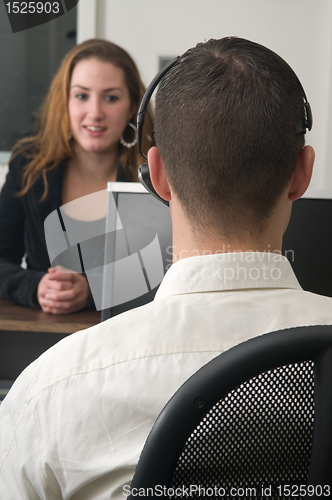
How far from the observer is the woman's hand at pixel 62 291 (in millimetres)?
1247

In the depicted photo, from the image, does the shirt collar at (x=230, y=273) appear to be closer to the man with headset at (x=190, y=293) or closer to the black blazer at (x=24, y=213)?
the man with headset at (x=190, y=293)

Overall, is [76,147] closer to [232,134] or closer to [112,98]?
[112,98]

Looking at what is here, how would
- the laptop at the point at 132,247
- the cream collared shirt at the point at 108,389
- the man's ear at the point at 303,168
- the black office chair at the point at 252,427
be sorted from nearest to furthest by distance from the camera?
1. the black office chair at the point at 252,427
2. the cream collared shirt at the point at 108,389
3. the man's ear at the point at 303,168
4. the laptop at the point at 132,247

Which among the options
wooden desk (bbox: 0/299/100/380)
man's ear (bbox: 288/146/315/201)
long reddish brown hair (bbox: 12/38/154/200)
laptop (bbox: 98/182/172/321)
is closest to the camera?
man's ear (bbox: 288/146/315/201)

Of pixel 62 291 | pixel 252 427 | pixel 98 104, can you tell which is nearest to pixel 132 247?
pixel 62 291

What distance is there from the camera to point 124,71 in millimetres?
1605

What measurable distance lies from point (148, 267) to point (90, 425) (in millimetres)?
577

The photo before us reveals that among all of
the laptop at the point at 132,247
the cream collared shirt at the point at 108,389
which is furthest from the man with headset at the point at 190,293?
the laptop at the point at 132,247

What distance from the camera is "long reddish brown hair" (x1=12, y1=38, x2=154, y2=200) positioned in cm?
158

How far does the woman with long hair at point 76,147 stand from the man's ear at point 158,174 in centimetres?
94

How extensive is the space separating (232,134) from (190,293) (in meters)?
0.18

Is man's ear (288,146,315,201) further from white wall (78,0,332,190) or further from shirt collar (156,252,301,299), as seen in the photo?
white wall (78,0,332,190)

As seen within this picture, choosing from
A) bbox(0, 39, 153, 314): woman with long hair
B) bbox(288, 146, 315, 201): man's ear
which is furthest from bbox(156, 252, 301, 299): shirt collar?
bbox(0, 39, 153, 314): woman with long hair

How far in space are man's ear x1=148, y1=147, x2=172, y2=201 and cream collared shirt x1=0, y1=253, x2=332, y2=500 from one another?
0.19 meters
